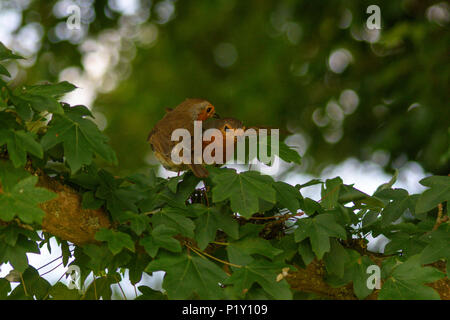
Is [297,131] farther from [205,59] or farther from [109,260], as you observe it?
[109,260]

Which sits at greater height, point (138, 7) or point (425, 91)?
point (138, 7)

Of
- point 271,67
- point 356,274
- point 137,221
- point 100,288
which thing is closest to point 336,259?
point 356,274

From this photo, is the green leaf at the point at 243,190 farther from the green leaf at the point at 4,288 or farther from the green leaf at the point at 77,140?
the green leaf at the point at 4,288

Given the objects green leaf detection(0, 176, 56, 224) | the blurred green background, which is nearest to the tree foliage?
green leaf detection(0, 176, 56, 224)

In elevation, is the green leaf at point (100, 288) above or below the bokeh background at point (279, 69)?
below

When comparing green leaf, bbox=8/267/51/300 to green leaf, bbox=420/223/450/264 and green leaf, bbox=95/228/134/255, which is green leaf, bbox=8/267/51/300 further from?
green leaf, bbox=420/223/450/264

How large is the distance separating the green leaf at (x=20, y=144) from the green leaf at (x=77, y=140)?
0.10 ft

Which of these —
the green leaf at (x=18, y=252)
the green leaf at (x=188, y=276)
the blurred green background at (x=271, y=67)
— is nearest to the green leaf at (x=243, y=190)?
the green leaf at (x=188, y=276)

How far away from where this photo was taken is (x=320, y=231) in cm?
110

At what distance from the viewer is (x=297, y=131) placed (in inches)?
152

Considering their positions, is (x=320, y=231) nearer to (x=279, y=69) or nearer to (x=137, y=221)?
(x=137, y=221)

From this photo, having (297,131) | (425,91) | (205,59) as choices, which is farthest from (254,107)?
(425,91)

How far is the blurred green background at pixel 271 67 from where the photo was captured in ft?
10.1
